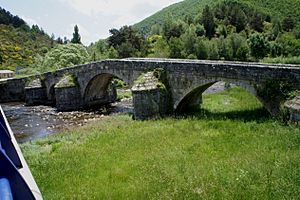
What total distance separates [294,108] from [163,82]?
9.17 m

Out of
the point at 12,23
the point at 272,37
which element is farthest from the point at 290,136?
the point at 12,23

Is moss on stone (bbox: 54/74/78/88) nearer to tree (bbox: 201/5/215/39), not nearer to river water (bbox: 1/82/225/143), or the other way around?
river water (bbox: 1/82/225/143)

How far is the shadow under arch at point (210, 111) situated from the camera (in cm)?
1686

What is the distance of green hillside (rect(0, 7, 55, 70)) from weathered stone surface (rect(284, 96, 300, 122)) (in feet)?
216

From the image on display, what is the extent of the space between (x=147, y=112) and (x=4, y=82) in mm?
25019

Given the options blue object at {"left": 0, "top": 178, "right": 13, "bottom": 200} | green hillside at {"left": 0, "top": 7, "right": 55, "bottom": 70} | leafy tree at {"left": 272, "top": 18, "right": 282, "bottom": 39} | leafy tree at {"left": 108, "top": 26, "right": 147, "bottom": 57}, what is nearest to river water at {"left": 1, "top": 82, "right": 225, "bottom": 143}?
blue object at {"left": 0, "top": 178, "right": 13, "bottom": 200}

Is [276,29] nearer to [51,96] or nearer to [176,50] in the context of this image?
[176,50]

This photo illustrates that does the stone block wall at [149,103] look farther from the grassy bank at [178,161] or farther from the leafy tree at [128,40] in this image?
the leafy tree at [128,40]

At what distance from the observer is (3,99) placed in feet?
131

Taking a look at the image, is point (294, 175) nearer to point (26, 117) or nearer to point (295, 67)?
point (295, 67)

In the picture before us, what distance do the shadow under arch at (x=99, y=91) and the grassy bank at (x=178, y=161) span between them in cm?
1380

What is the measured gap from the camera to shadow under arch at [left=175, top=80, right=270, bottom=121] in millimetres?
16859

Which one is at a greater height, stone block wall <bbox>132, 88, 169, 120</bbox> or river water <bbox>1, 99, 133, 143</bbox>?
stone block wall <bbox>132, 88, 169, 120</bbox>

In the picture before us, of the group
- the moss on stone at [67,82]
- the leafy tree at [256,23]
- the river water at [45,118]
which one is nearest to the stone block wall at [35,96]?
the river water at [45,118]
